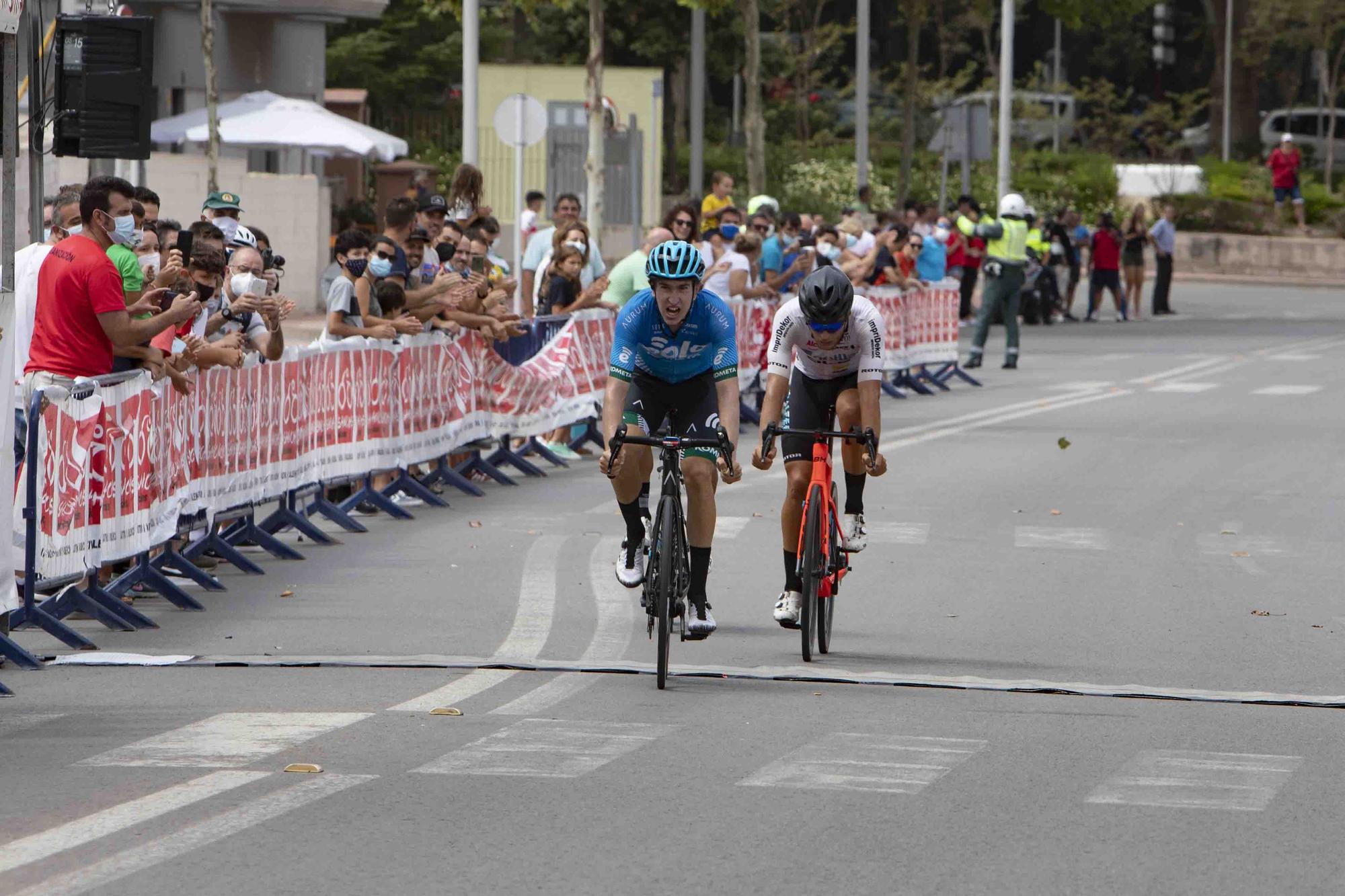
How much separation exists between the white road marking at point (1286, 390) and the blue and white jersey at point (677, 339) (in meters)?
17.2

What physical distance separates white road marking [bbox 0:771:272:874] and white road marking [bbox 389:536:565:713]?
1.41m

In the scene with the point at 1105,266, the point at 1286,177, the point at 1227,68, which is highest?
the point at 1227,68

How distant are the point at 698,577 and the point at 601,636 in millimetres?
925

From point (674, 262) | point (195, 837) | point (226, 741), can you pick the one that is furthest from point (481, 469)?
point (195, 837)

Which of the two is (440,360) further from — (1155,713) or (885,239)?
(885,239)

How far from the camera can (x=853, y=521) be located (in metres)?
11.6

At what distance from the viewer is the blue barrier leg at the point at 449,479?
664 inches

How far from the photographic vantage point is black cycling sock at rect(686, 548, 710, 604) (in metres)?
10.3

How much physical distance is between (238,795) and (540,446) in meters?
11.4

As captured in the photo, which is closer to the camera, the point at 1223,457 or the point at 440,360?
the point at 440,360

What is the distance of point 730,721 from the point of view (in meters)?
8.91

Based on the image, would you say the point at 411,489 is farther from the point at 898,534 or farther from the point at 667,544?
the point at 667,544

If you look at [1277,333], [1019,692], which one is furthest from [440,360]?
[1277,333]

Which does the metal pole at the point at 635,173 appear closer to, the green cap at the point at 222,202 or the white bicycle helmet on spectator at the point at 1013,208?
the white bicycle helmet on spectator at the point at 1013,208
